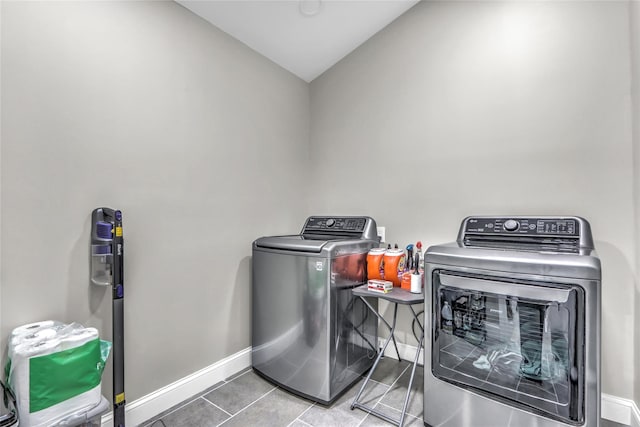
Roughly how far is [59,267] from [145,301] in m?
0.45

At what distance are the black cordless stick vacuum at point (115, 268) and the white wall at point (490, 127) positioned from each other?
170 centimetres

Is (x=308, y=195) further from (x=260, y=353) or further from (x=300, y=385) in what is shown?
(x=300, y=385)

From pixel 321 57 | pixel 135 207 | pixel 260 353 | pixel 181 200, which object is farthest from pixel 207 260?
pixel 321 57

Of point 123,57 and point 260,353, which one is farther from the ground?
point 123,57

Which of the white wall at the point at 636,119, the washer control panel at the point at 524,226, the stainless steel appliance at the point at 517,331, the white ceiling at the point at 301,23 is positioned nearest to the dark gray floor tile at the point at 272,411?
the stainless steel appliance at the point at 517,331

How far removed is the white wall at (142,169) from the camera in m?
1.33

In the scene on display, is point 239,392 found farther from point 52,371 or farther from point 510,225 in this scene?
point 510,225

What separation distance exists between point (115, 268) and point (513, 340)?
1.87 metres

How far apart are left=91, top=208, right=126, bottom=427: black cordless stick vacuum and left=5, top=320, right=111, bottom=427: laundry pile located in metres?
0.17

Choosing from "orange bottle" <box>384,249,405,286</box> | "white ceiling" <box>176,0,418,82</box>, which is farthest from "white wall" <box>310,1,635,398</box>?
"orange bottle" <box>384,249,405,286</box>

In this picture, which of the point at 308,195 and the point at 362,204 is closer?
the point at 362,204

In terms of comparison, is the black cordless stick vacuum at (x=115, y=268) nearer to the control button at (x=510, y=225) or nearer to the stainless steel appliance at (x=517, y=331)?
the stainless steel appliance at (x=517, y=331)

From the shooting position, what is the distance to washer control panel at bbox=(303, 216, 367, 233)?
95.3 inches

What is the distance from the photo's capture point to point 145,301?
173 cm
